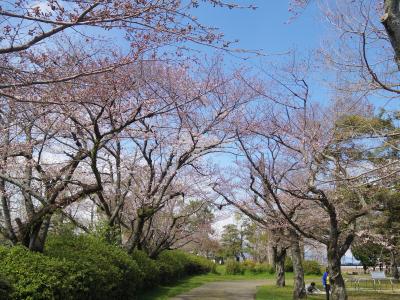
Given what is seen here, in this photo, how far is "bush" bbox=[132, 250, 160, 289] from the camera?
15.9m

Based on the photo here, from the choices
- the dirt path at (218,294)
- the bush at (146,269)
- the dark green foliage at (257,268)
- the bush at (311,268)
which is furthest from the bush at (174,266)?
the bush at (311,268)

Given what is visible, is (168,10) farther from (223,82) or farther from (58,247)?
(223,82)

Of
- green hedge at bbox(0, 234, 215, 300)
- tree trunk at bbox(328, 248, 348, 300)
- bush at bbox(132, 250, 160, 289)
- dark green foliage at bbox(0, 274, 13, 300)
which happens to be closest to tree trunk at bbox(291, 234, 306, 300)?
tree trunk at bbox(328, 248, 348, 300)

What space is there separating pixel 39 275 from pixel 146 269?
30.9 ft

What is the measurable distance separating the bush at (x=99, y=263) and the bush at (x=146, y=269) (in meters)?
2.49

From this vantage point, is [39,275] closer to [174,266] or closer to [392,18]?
[392,18]

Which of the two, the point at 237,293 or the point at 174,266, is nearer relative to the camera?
the point at 237,293

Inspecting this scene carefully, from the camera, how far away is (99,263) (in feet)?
34.1

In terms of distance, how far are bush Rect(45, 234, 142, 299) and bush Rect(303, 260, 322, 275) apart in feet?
104

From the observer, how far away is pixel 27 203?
1000cm

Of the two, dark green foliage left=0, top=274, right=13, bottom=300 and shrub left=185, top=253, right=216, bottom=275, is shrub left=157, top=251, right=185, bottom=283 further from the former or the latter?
dark green foliage left=0, top=274, right=13, bottom=300

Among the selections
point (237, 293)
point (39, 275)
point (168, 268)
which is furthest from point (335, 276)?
point (168, 268)

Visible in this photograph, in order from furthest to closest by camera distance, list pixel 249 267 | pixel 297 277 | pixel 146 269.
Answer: pixel 249 267
pixel 297 277
pixel 146 269

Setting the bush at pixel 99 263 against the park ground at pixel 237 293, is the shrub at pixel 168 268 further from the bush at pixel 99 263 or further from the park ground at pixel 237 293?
the bush at pixel 99 263
